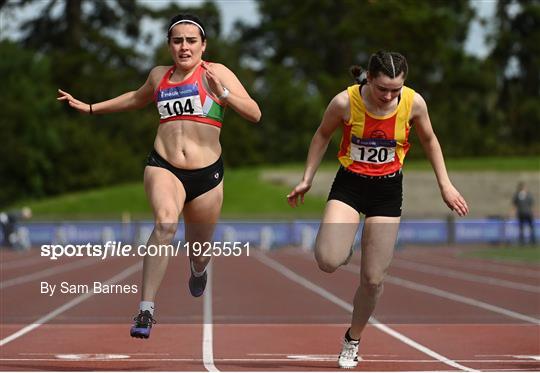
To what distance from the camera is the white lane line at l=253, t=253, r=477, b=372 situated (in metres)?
9.86

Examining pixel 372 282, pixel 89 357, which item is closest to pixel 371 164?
pixel 372 282

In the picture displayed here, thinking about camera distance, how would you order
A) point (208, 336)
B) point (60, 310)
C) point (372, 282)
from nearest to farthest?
point (372, 282)
point (208, 336)
point (60, 310)

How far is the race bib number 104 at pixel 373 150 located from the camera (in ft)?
26.7

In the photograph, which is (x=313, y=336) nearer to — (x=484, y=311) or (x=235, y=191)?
(x=484, y=311)

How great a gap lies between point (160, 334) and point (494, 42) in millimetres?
70895

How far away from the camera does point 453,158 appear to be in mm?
66250

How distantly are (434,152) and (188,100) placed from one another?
1682mm

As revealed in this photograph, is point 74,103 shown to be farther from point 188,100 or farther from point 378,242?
→ point 378,242

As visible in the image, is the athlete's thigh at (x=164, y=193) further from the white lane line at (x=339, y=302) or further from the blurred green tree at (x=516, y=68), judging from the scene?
the blurred green tree at (x=516, y=68)

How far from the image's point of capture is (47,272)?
24.4 metres

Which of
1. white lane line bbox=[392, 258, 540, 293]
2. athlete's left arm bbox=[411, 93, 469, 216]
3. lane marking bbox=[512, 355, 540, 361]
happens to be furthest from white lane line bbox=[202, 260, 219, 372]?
white lane line bbox=[392, 258, 540, 293]

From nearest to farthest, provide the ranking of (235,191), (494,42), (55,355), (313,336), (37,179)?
1. (55,355)
2. (313,336)
3. (235,191)
4. (37,179)
5. (494,42)

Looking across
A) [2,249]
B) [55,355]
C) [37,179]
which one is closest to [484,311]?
[55,355]

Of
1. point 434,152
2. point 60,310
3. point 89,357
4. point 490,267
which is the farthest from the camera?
point 490,267
